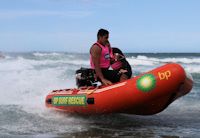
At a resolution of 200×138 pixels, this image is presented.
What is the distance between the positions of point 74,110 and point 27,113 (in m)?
1.07

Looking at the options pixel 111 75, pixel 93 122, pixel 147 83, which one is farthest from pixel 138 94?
pixel 93 122

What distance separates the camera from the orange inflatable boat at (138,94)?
6.29 metres

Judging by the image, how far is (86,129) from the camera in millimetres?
6551

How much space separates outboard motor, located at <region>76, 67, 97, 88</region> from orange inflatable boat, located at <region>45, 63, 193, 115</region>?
22 centimetres

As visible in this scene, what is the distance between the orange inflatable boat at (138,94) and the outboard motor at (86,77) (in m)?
0.22

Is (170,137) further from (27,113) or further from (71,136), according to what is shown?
(27,113)

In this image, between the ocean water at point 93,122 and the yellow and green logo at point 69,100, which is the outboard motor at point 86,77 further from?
the ocean water at point 93,122

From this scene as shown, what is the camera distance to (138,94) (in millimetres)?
6402

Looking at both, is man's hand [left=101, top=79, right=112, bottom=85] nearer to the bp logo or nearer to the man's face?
the man's face

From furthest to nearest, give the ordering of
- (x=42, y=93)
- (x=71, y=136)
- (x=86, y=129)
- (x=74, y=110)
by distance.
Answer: (x=42, y=93) < (x=74, y=110) < (x=86, y=129) < (x=71, y=136)

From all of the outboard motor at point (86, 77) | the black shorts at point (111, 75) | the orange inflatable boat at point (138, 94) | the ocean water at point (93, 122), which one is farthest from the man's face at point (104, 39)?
the ocean water at point (93, 122)

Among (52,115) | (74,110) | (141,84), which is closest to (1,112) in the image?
(52,115)

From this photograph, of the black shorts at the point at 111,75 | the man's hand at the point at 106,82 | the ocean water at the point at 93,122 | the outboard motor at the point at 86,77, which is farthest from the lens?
the outboard motor at the point at 86,77

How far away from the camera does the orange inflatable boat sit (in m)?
6.29
